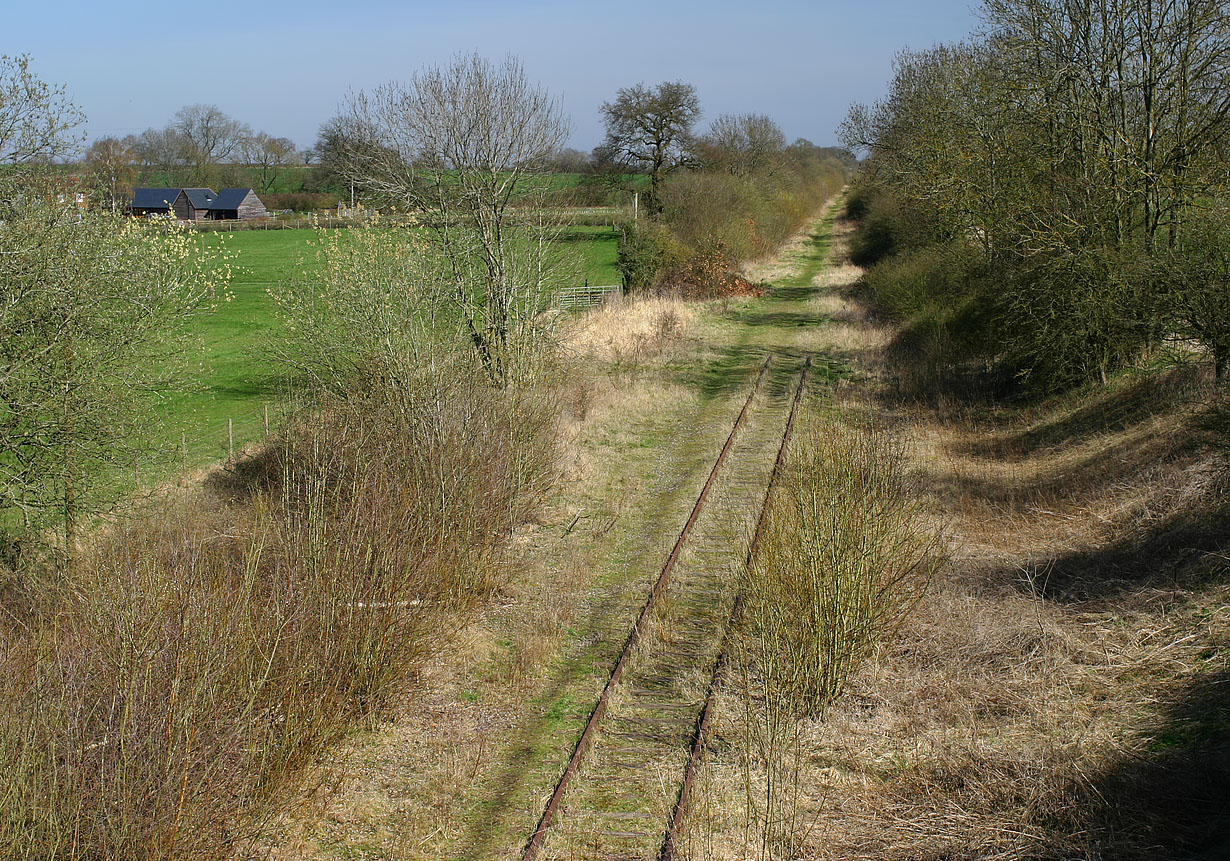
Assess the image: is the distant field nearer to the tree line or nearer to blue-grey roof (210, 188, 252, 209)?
the tree line

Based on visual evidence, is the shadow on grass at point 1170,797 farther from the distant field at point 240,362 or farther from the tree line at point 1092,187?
the distant field at point 240,362

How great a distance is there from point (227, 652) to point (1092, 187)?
16891 millimetres

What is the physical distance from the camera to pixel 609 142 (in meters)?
52.6

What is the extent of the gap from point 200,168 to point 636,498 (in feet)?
328

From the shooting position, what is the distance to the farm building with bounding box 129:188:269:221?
299ft

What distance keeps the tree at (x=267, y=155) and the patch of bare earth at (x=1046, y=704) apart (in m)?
114

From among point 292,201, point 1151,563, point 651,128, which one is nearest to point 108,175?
point 1151,563

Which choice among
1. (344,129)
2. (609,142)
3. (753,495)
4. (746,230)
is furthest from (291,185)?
(753,495)

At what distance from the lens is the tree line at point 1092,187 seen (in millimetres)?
14477

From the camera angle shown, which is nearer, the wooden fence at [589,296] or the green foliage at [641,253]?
the wooden fence at [589,296]

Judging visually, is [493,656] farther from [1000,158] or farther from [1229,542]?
[1000,158]

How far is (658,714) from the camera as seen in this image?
7.76m

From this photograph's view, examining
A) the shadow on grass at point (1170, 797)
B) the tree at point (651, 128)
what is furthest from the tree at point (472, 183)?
the tree at point (651, 128)

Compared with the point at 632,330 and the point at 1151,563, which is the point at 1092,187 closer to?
the point at 1151,563
